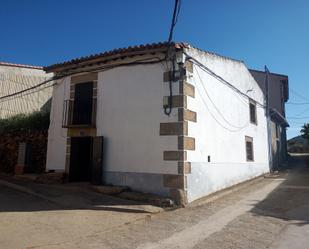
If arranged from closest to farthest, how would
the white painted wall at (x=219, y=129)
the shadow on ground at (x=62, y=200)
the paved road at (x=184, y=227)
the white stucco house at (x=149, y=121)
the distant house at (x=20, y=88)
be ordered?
the paved road at (x=184, y=227) → the shadow on ground at (x=62, y=200) → the white stucco house at (x=149, y=121) → the white painted wall at (x=219, y=129) → the distant house at (x=20, y=88)

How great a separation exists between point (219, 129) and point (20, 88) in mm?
11935

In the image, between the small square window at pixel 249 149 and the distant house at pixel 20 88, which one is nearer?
the small square window at pixel 249 149

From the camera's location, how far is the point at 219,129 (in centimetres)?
1095

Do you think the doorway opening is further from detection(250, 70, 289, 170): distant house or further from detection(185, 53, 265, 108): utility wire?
detection(250, 70, 289, 170): distant house

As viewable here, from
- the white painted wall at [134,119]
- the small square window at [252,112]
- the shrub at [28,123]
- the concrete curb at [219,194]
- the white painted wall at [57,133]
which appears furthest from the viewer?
the small square window at [252,112]

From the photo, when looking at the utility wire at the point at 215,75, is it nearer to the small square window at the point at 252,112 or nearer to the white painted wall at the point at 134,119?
the small square window at the point at 252,112

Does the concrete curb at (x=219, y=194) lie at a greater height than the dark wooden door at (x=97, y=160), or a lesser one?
lesser

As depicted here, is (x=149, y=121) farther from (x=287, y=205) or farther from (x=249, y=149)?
(x=249, y=149)

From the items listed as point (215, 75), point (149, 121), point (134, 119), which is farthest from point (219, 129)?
point (134, 119)

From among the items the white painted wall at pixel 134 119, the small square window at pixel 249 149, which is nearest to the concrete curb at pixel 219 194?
the white painted wall at pixel 134 119

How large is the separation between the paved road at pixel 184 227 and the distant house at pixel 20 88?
31.1ft

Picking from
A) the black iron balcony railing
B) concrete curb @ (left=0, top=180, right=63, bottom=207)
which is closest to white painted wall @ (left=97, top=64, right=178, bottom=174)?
the black iron balcony railing

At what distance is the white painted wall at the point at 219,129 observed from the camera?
30.3ft

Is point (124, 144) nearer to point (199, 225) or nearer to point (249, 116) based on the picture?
point (199, 225)
